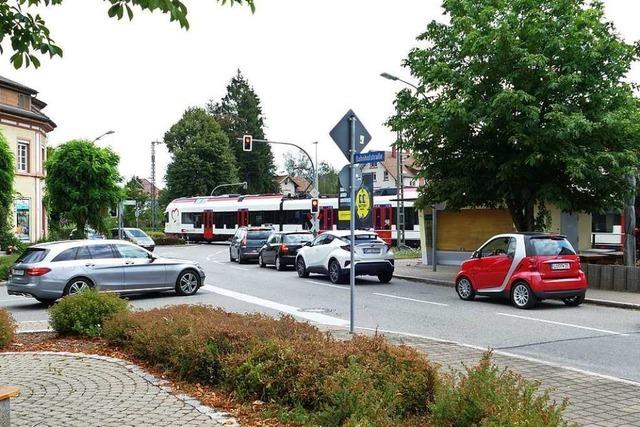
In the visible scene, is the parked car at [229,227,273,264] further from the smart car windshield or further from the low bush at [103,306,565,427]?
the low bush at [103,306,565,427]

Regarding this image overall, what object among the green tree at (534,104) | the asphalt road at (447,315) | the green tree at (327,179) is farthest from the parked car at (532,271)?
the green tree at (327,179)

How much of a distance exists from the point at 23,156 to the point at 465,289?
36839 millimetres

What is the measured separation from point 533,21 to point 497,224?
28.0 ft

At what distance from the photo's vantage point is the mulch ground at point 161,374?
537cm

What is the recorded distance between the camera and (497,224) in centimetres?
2372

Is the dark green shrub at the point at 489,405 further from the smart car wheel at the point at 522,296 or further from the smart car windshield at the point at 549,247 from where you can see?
the smart car windshield at the point at 549,247

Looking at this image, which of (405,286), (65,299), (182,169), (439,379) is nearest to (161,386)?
(439,379)

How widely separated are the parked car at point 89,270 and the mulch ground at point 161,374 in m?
4.25

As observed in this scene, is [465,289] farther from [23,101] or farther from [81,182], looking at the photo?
[23,101]

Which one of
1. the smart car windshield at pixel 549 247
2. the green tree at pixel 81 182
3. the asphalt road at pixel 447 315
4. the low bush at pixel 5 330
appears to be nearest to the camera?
the low bush at pixel 5 330

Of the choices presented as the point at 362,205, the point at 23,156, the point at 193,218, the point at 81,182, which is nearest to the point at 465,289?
the point at 362,205

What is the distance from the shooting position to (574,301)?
1434 cm

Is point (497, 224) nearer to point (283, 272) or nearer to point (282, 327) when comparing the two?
point (283, 272)

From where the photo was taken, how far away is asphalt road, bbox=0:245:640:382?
910cm
